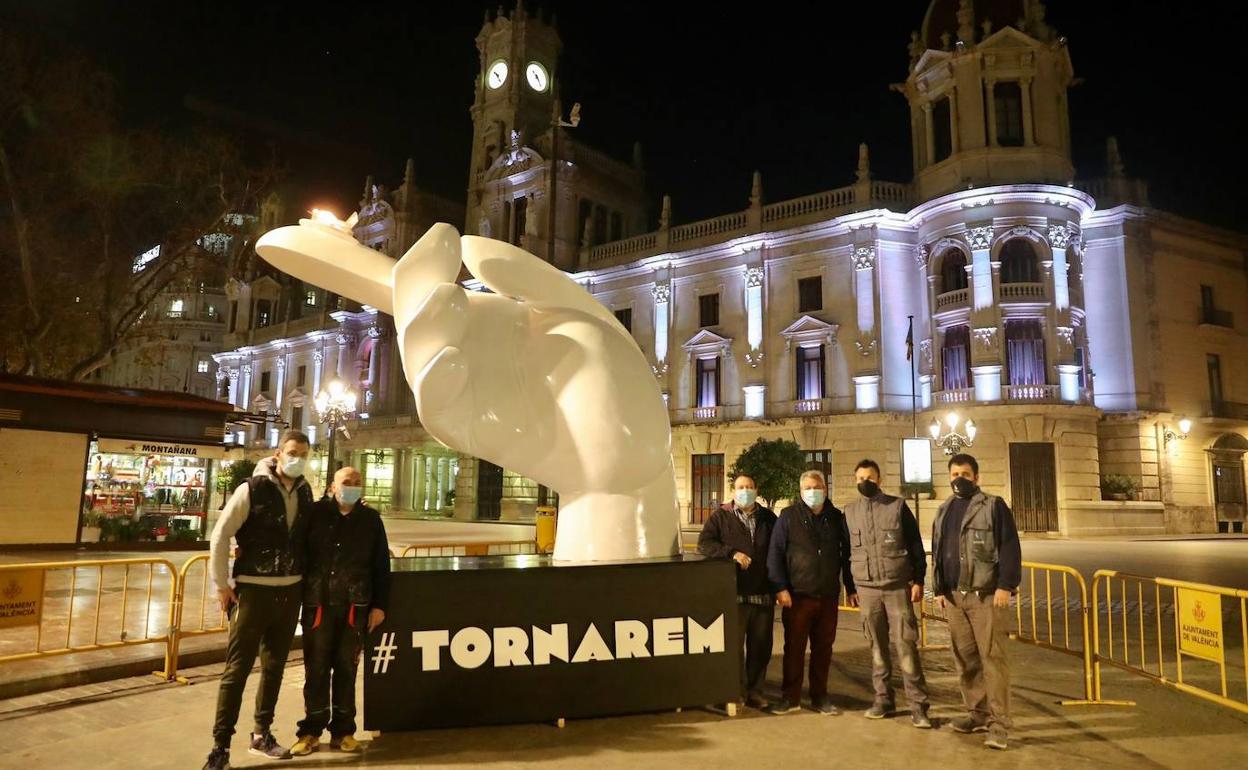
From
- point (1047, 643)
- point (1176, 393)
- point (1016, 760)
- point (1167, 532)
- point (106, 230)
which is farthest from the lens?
point (1176, 393)

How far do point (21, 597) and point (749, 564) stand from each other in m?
6.29

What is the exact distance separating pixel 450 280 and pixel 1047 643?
7054 millimetres

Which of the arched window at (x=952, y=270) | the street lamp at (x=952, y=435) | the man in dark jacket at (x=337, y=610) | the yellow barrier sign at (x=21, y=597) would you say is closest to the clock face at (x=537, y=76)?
the arched window at (x=952, y=270)

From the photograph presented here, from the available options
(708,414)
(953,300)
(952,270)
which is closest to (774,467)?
(708,414)

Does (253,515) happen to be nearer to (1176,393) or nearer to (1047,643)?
(1047,643)

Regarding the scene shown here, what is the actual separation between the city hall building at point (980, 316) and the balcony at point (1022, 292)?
0.07 m

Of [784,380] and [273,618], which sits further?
[784,380]

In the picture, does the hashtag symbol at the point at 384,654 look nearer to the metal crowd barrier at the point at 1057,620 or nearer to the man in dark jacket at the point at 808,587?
the man in dark jacket at the point at 808,587

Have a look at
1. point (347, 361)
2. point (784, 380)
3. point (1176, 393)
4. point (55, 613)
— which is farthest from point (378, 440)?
point (1176, 393)

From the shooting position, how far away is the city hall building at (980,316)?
2511 centimetres

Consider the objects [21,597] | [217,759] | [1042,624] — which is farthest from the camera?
[1042,624]

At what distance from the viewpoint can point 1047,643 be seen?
26.2 feet

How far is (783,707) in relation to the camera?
566cm

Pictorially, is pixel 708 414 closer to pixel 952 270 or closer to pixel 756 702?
pixel 952 270
